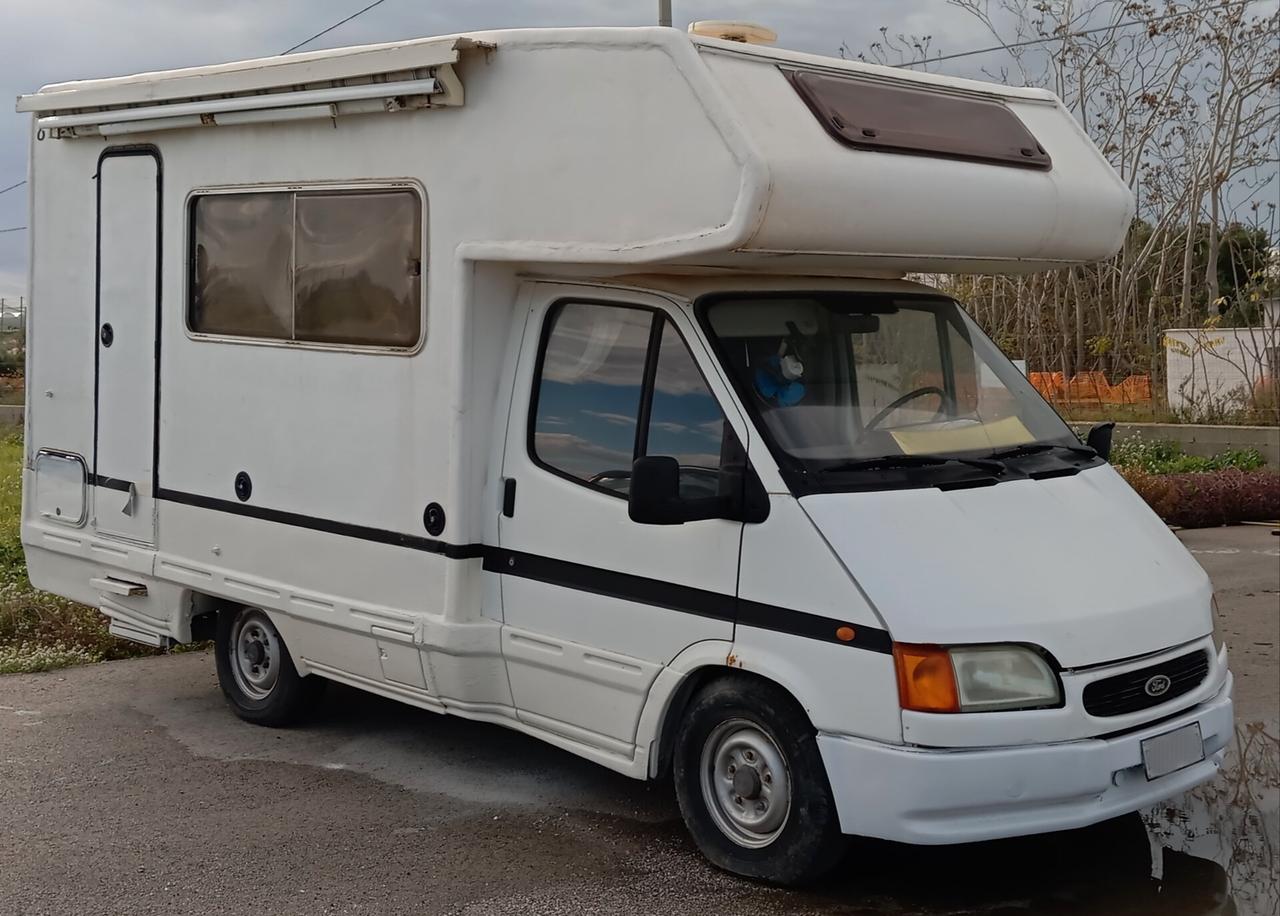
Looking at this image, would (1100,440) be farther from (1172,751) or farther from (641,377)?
(641,377)

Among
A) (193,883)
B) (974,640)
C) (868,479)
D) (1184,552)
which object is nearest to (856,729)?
(974,640)

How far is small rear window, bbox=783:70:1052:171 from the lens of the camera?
5.23 m

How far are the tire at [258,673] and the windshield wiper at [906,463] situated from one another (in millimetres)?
3050

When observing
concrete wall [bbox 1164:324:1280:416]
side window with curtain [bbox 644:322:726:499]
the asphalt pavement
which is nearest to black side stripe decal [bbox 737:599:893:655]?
side window with curtain [bbox 644:322:726:499]

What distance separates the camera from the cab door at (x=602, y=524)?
17.2ft

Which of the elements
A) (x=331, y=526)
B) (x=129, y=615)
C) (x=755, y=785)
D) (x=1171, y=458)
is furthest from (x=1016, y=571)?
(x=1171, y=458)

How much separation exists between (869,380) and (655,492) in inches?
41.6

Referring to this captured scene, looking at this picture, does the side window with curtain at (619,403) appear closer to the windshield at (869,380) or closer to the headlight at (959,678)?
the windshield at (869,380)

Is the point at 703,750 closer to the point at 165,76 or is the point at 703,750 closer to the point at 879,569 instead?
the point at 879,569

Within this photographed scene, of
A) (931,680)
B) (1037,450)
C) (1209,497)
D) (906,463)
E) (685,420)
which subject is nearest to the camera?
(931,680)

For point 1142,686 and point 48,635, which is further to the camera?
point 48,635

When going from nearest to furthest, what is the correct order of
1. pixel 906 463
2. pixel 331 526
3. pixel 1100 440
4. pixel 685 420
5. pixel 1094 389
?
pixel 906 463 < pixel 685 420 < pixel 1100 440 < pixel 331 526 < pixel 1094 389

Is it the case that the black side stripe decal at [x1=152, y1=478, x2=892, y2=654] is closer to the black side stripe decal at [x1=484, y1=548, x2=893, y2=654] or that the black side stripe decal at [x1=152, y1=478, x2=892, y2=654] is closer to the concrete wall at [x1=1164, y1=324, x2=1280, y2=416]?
the black side stripe decal at [x1=484, y1=548, x2=893, y2=654]

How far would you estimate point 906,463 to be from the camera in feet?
17.1
